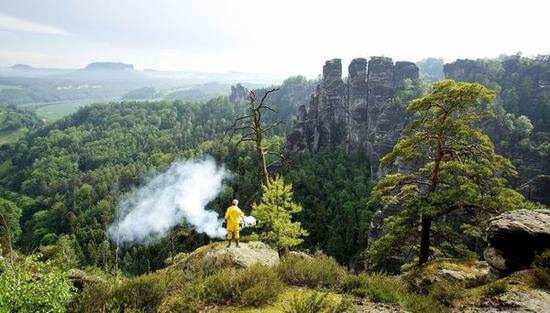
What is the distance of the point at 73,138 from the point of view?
587 feet

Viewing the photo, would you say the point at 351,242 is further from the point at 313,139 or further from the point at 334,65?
the point at 334,65

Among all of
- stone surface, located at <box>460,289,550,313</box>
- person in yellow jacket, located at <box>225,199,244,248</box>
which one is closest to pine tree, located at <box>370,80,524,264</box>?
stone surface, located at <box>460,289,550,313</box>

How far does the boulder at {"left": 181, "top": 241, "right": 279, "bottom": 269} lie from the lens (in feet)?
43.2

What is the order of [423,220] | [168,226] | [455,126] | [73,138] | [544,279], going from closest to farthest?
[544,279], [455,126], [423,220], [168,226], [73,138]

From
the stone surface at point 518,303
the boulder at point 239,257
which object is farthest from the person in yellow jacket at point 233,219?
the stone surface at point 518,303

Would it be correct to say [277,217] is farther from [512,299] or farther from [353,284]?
[512,299]

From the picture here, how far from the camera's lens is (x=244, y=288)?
991 centimetres


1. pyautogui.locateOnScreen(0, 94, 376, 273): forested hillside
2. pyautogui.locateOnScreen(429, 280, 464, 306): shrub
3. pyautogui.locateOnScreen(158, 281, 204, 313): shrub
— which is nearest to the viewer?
pyautogui.locateOnScreen(158, 281, 204, 313): shrub

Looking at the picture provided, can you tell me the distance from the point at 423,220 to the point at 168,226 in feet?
260

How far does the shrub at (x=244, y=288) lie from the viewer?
956 cm

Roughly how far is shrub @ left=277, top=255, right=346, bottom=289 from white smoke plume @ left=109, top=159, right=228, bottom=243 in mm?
72565

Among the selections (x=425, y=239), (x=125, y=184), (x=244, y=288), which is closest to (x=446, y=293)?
(x=425, y=239)

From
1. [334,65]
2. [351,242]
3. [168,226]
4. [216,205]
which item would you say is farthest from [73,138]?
[351,242]

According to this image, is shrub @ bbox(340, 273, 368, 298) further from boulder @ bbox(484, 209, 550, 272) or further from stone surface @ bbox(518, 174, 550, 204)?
stone surface @ bbox(518, 174, 550, 204)
